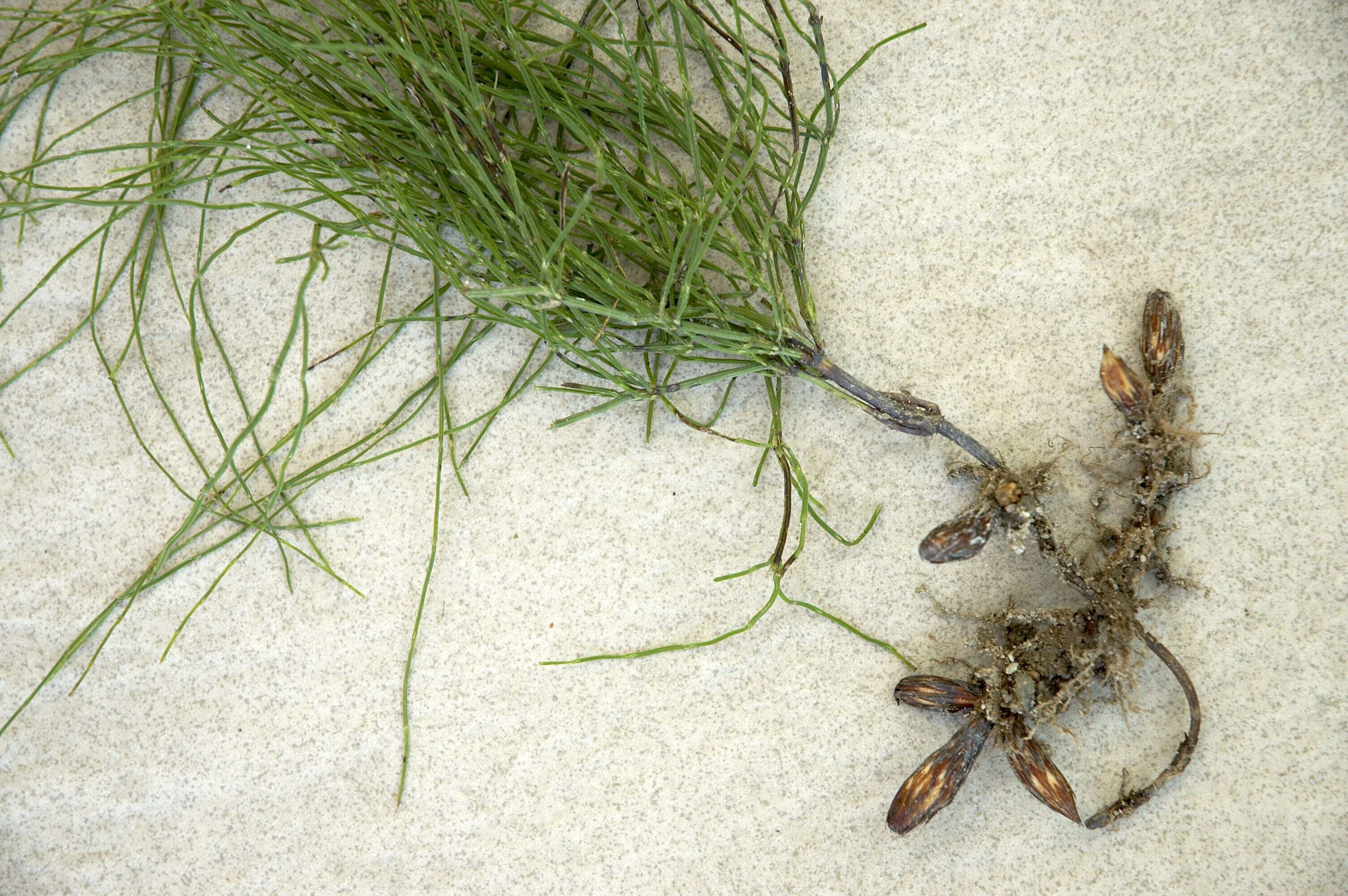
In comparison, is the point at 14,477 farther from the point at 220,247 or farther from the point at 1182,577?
the point at 1182,577

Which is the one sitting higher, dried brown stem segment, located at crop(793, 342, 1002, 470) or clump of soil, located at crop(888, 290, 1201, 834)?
dried brown stem segment, located at crop(793, 342, 1002, 470)

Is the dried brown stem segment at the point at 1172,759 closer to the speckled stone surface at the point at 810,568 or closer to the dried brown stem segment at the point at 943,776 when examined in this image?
the speckled stone surface at the point at 810,568

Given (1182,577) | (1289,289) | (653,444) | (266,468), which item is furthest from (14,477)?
(1289,289)

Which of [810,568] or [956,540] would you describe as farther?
[810,568]

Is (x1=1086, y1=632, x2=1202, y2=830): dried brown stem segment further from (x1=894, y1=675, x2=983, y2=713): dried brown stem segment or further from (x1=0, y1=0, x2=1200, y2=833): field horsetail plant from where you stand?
(x1=894, y1=675, x2=983, y2=713): dried brown stem segment

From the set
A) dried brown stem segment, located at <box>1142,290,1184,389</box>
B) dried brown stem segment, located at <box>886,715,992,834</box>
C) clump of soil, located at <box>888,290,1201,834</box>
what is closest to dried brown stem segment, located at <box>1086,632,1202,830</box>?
clump of soil, located at <box>888,290,1201,834</box>

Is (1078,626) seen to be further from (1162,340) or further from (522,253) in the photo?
(522,253)

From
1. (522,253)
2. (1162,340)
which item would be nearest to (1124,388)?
(1162,340)
